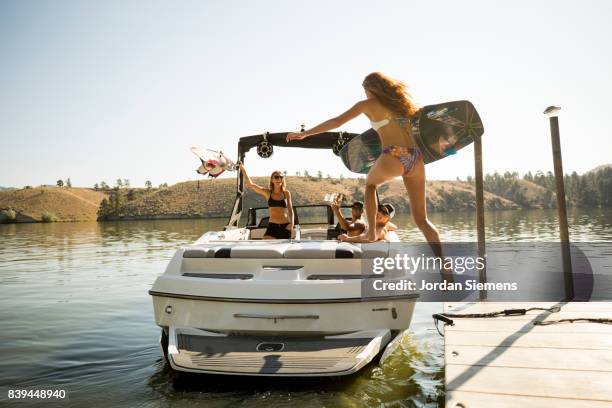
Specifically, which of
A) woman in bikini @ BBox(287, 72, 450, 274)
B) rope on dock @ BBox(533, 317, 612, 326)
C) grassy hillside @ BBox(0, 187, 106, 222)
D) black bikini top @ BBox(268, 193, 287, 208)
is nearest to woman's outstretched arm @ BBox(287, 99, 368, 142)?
woman in bikini @ BBox(287, 72, 450, 274)

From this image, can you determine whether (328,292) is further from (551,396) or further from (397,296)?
(551,396)

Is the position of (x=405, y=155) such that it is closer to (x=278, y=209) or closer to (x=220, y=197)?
(x=278, y=209)

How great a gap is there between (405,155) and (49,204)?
327 ft

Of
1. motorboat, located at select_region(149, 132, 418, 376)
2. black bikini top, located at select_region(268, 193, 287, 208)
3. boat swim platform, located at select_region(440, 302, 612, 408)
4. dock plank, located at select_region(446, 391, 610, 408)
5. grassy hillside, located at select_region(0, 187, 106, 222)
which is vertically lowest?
dock plank, located at select_region(446, 391, 610, 408)

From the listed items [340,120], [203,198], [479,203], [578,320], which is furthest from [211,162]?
[203,198]

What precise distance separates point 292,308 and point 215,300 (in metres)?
0.74

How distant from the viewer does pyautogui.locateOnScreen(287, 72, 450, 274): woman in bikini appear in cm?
438

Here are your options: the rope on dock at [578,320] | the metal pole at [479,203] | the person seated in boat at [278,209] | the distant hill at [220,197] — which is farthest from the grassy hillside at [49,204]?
the rope on dock at [578,320]

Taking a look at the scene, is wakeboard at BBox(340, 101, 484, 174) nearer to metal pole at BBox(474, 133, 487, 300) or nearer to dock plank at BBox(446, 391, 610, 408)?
metal pole at BBox(474, 133, 487, 300)

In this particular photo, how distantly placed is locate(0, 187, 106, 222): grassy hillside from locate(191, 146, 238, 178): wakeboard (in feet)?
265

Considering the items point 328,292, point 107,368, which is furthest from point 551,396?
point 107,368

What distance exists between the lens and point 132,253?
19.7m

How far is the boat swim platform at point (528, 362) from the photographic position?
2986 millimetres

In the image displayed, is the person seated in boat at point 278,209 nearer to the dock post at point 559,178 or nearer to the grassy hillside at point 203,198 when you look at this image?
the dock post at point 559,178
